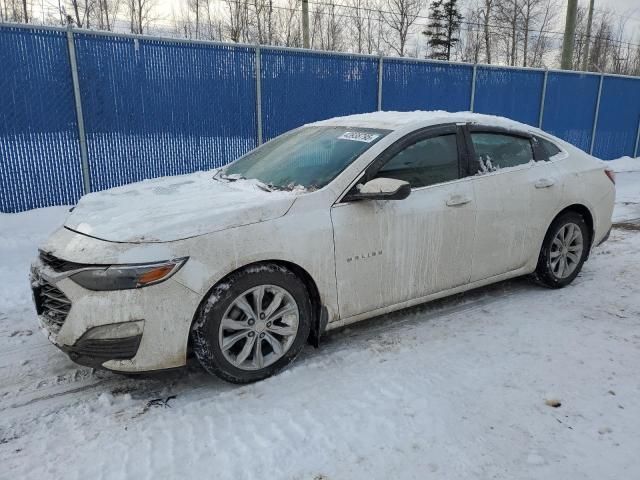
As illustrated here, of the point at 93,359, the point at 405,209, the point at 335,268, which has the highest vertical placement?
the point at 405,209

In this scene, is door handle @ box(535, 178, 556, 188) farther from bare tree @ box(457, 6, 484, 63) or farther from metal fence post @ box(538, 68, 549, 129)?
bare tree @ box(457, 6, 484, 63)

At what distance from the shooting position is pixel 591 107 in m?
14.1

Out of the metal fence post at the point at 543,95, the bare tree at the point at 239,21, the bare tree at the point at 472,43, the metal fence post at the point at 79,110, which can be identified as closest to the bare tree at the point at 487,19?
the bare tree at the point at 472,43

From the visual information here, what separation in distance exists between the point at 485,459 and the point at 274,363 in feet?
4.47

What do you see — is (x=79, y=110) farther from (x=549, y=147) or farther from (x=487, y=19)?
(x=487, y=19)

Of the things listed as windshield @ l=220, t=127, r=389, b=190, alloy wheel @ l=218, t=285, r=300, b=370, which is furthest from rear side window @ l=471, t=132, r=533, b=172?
alloy wheel @ l=218, t=285, r=300, b=370

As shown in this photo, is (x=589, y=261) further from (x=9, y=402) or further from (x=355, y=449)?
(x=9, y=402)

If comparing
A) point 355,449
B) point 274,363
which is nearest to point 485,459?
point 355,449

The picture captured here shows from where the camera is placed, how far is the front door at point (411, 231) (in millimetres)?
3465

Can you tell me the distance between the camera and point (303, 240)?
128 inches

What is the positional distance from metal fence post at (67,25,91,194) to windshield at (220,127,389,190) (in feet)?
12.3

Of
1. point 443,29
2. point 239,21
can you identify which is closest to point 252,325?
point 239,21

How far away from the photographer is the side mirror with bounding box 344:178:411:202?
3373 millimetres

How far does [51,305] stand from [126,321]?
1.99ft
